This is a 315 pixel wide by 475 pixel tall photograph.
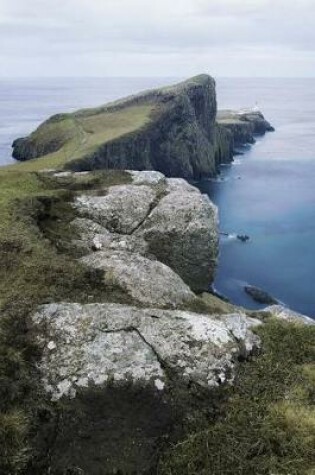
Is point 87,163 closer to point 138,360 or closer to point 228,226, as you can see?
point 228,226

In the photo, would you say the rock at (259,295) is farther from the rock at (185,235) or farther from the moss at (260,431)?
the moss at (260,431)

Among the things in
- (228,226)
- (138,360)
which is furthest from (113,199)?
(228,226)

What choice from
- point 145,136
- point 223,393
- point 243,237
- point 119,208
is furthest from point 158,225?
point 145,136

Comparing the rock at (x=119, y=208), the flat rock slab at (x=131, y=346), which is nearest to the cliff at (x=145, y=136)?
the rock at (x=119, y=208)

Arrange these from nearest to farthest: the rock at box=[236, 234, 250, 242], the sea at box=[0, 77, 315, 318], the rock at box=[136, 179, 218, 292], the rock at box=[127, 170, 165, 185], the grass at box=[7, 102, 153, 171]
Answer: the rock at box=[136, 179, 218, 292] < the rock at box=[127, 170, 165, 185] < the sea at box=[0, 77, 315, 318] < the rock at box=[236, 234, 250, 242] < the grass at box=[7, 102, 153, 171]

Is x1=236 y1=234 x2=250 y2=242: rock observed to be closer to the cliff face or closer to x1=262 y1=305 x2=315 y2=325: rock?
the cliff face

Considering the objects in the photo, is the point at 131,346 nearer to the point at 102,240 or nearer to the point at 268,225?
the point at 102,240

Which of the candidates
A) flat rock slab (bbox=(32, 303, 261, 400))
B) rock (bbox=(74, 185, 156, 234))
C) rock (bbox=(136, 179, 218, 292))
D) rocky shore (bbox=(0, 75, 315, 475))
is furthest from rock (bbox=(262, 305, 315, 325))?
rock (bbox=(74, 185, 156, 234))
